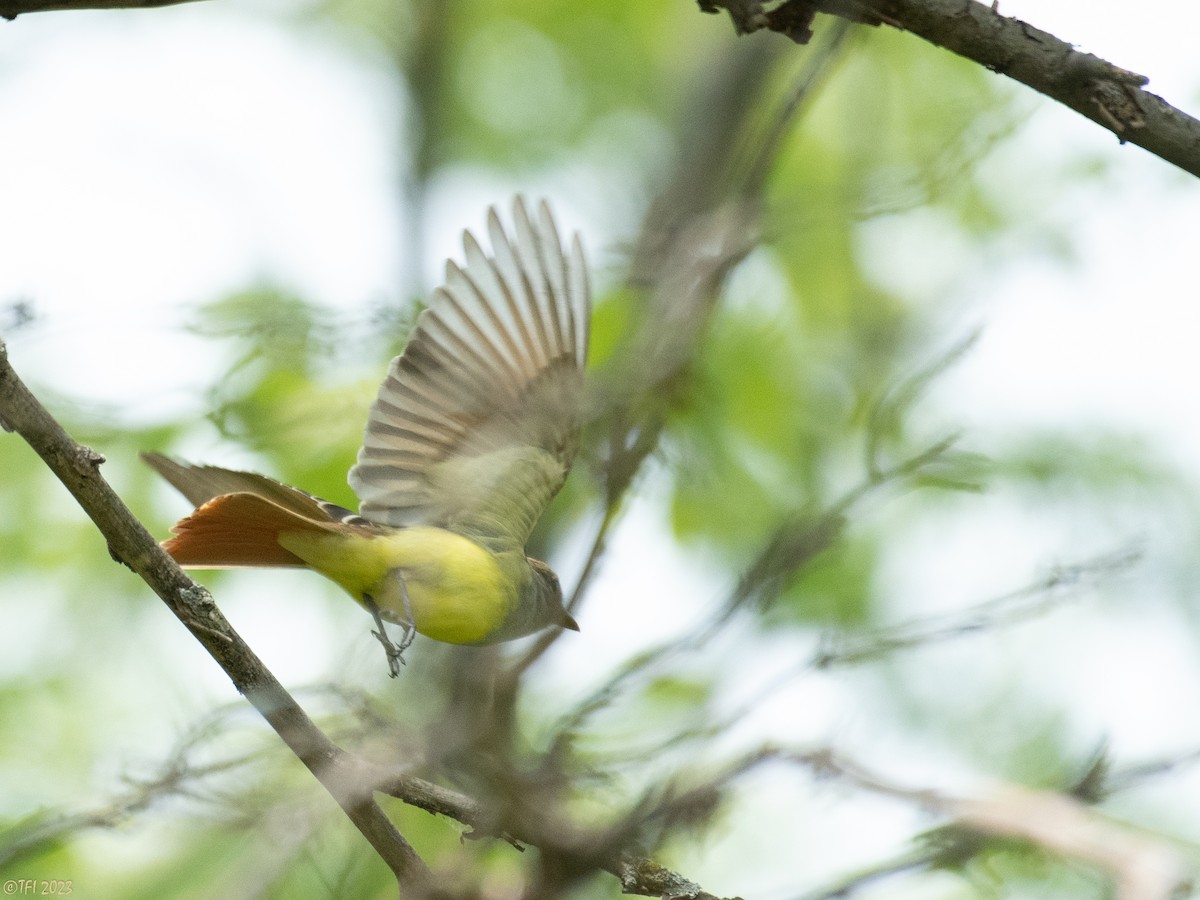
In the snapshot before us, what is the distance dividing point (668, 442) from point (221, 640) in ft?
4.04

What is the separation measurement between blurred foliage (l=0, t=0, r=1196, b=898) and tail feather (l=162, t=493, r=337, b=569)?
1.47 ft

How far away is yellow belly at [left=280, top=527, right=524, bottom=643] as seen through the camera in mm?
3754

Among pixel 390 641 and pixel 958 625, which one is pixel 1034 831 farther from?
pixel 390 641

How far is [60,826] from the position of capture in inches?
87.7

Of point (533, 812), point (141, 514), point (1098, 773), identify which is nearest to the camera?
point (533, 812)

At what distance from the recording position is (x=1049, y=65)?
7.37 feet

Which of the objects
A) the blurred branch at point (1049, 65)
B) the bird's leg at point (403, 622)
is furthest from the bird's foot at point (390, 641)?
the blurred branch at point (1049, 65)

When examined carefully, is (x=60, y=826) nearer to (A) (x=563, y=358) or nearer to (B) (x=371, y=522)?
(B) (x=371, y=522)

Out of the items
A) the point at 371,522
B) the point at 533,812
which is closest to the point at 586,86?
the point at 371,522

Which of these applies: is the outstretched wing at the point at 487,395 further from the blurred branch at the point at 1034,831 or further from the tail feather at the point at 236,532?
the blurred branch at the point at 1034,831

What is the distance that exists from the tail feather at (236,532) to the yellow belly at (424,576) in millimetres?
86

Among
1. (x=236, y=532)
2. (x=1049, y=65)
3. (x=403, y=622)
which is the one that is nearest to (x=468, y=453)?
(x=403, y=622)

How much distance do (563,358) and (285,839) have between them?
86.9 inches

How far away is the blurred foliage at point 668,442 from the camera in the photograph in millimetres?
2271
